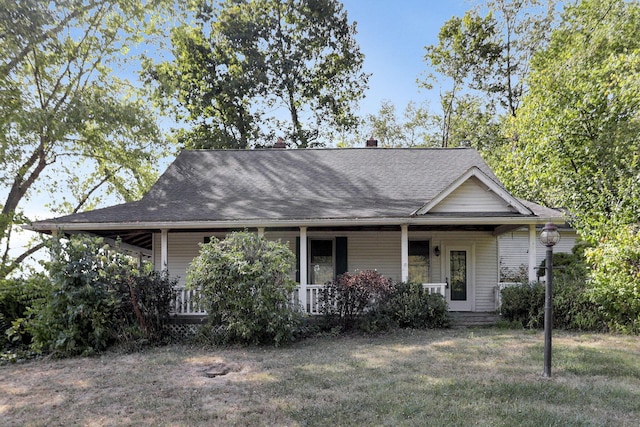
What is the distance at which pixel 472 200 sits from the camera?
1032cm

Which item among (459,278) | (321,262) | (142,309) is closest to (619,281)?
(459,278)

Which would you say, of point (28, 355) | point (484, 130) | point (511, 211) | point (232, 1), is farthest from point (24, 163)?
point (484, 130)

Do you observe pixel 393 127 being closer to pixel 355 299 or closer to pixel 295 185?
pixel 295 185

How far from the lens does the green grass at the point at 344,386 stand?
4523mm

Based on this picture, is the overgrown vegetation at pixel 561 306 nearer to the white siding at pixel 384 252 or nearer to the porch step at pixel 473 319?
the porch step at pixel 473 319

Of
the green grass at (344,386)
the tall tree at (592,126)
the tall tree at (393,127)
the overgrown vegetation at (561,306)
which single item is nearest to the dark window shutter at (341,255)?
the green grass at (344,386)

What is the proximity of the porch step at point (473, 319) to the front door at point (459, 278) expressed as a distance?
1.12m

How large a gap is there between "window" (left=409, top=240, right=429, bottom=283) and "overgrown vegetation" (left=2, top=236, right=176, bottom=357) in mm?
6641

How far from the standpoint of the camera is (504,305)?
10219 mm

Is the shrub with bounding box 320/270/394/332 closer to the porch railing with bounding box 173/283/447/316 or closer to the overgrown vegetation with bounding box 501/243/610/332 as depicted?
the porch railing with bounding box 173/283/447/316

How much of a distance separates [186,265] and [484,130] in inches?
764

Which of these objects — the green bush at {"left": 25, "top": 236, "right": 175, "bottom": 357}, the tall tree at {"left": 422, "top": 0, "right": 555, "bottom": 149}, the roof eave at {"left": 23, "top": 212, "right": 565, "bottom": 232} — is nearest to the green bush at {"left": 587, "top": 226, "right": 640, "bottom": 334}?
the roof eave at {"left": 23, "top": 212, "right": 565, "bottom": 232}

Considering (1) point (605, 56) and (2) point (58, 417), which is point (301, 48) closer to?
(1) point (605, 56)

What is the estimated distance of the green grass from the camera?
4.52m
